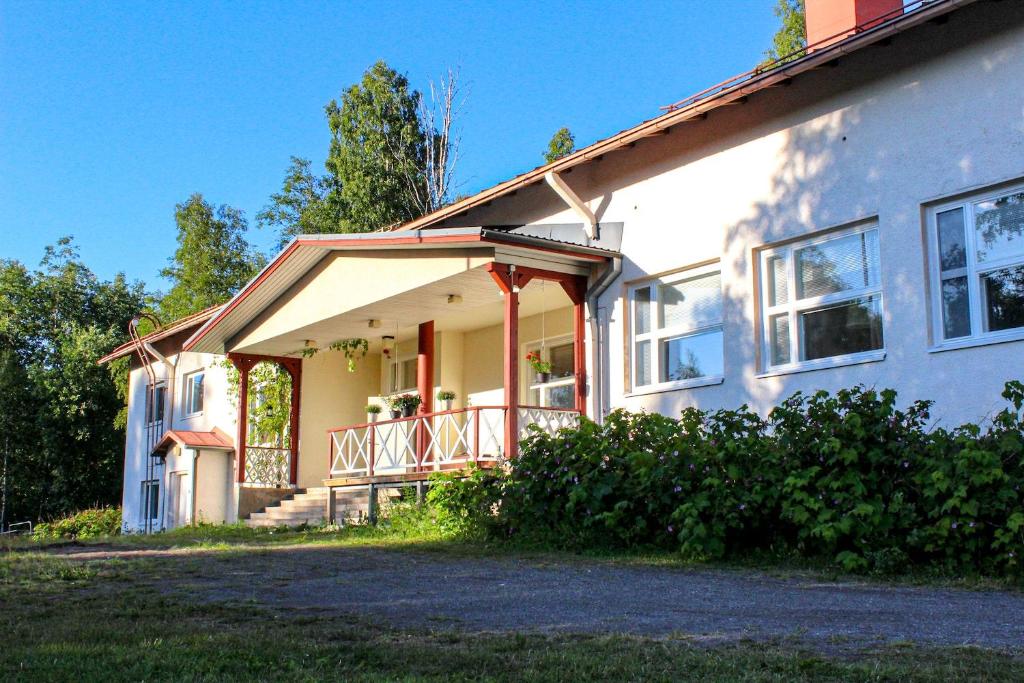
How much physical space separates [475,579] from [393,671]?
12.3 ft

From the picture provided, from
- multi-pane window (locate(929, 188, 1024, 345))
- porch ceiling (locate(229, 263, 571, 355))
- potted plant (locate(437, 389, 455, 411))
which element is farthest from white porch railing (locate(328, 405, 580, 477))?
multi-pane window (locate(929, 188, 1024, 345))

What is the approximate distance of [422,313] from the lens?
16406 millimetres

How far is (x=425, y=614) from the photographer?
6844 mm

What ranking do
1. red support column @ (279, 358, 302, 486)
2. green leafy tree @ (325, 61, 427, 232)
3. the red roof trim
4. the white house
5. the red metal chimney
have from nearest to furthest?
the white house, the red metal chimney, red support column @ (279, 358, 302, 486), the red roof trim, green leafy tree @ (325, 61, 427, 232)

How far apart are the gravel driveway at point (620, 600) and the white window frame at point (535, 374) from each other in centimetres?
633

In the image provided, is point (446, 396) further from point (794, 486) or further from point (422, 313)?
point (794, 486)

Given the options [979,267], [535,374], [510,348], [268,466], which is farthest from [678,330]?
[268,466]

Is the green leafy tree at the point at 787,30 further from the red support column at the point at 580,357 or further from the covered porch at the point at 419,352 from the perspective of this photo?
the red support column at the point at 580,357

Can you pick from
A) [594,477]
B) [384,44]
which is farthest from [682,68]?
[594,477]

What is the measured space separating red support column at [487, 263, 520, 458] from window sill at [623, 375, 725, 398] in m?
1.47

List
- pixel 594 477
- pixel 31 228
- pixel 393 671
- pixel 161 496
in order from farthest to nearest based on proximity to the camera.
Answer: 1. pixel 31 228
2. pixel 161 496
3. pixel 594 477
4. pixel 393 671

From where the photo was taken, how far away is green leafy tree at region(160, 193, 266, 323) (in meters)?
44.0

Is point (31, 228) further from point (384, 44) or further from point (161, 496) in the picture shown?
point (161, 496)

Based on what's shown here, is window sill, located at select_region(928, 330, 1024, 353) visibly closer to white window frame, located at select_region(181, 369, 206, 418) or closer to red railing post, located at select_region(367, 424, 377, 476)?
red railing post, located at select_region(367, 424, 377, 476)
